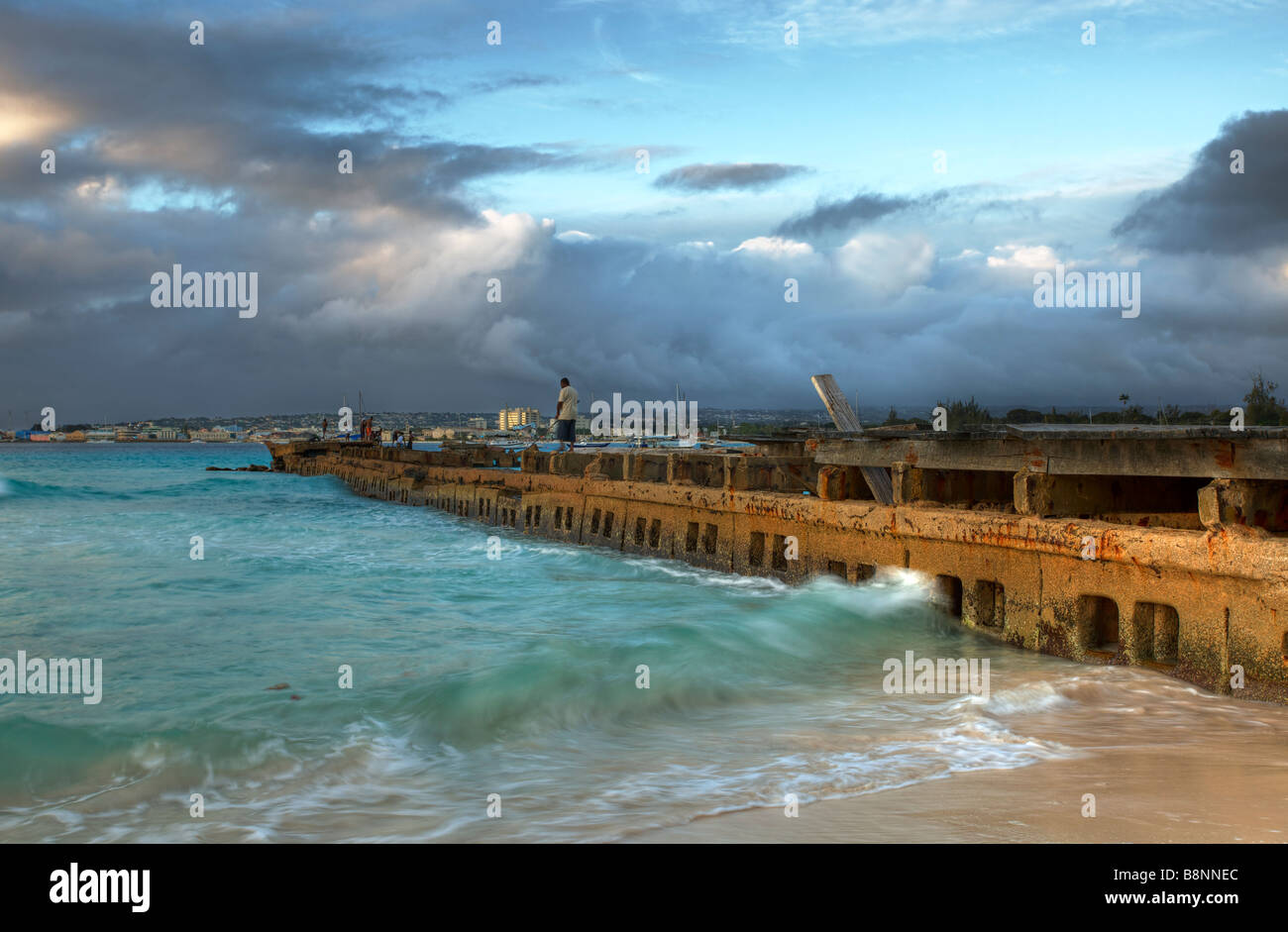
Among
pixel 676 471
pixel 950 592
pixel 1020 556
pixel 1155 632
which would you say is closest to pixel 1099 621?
pixel 1155 632

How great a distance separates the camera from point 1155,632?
875 cm

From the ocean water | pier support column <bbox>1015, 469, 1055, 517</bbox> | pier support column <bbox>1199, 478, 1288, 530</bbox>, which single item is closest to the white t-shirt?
the ocean water

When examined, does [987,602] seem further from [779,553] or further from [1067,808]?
[1067,808]

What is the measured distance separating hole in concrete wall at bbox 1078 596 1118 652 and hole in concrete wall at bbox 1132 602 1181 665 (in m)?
0.45

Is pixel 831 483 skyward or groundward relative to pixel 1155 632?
skyward

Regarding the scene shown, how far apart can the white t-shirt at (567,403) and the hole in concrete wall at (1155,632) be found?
56.5 feet

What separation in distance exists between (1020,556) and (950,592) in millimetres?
1476

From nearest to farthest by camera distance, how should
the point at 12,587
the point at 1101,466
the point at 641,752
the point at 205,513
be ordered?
the point at 641,752 → the point at 1101,466 → the point at 12,587 → the point at 205,513

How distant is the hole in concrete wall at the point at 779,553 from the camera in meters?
14.2

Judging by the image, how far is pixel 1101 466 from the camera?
899cm

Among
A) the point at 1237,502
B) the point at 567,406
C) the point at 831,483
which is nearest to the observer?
the point at 1237,502

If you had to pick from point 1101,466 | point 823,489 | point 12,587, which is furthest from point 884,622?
point 12,587
